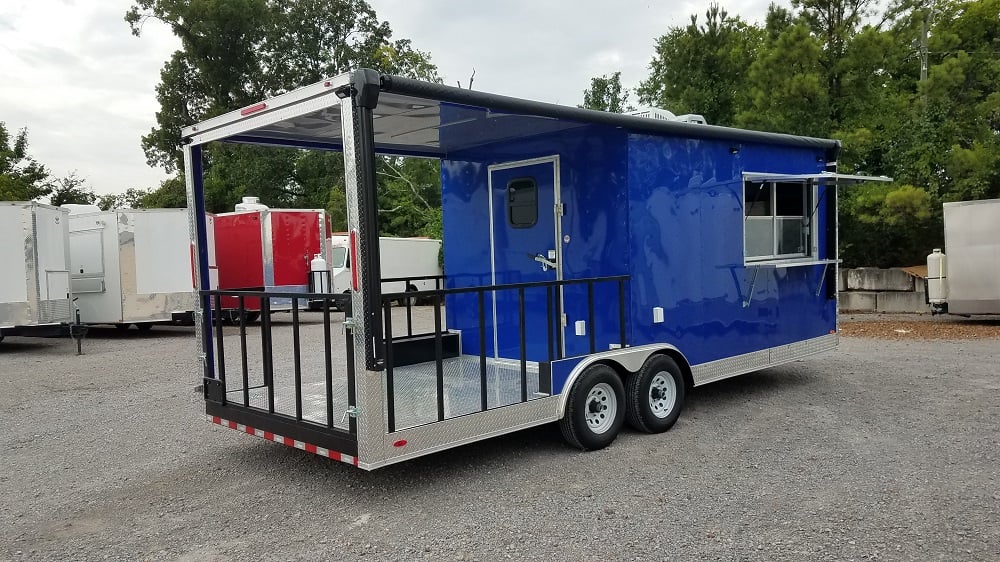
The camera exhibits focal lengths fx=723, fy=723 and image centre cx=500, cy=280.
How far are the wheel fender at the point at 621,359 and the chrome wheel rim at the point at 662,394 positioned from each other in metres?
0.21

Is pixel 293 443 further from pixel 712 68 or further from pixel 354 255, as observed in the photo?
pixel 712 68

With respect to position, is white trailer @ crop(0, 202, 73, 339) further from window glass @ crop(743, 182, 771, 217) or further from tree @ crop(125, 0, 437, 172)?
tree @ crop(125, 0, 437, 172)

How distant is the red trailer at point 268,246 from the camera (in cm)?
1404

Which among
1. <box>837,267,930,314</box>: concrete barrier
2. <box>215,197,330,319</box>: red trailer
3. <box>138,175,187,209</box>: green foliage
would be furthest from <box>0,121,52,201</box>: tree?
<box>837,267,930,314</box>: concrete barrier

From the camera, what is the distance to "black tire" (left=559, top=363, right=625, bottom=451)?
17.0 feet

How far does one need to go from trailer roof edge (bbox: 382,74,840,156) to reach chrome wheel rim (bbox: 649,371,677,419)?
6.59 ft

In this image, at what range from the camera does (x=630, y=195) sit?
225 inches

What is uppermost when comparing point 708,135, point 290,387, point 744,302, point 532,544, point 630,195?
point 708,135

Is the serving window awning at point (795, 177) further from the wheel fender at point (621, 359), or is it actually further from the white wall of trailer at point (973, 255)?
the white wall of trailer at point (973, 255)

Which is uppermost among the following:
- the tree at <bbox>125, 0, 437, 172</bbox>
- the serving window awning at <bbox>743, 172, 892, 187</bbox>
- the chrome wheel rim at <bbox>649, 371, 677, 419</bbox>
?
the tree at <bbox>125, 0, 437, 172</bbox>

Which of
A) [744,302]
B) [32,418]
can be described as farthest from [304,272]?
[744,302]

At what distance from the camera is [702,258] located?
6320 millimetres

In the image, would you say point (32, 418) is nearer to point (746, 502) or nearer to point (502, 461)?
point (502, 461)

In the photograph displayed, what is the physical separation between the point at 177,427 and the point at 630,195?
4529mm
